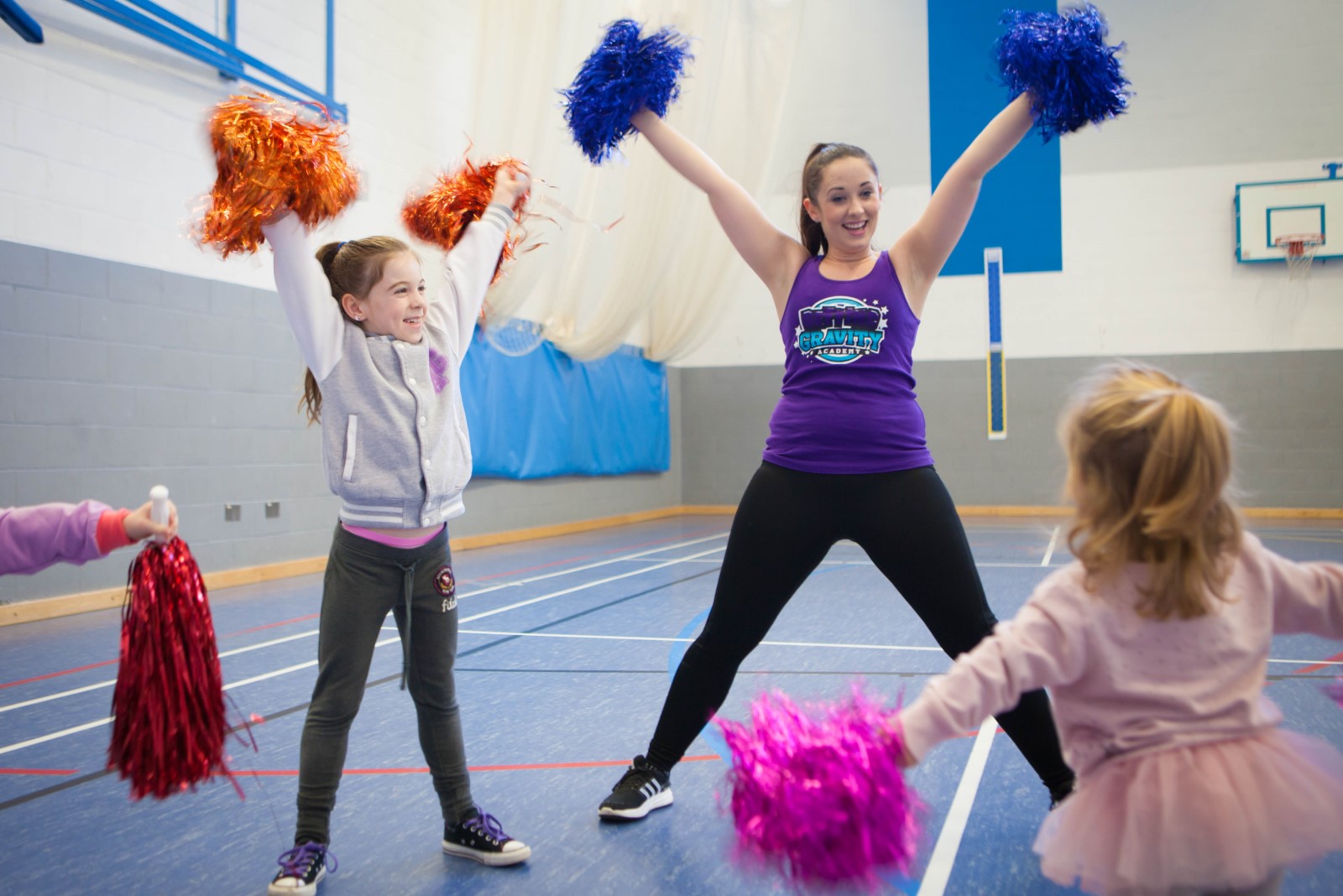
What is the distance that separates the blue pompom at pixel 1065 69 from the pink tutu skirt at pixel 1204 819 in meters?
1.20

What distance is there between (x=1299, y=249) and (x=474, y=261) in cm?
1008

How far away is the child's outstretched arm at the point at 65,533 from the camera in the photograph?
4.76ft

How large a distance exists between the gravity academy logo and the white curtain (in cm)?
426

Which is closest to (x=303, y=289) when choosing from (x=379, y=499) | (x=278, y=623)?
(x=379, y=499)

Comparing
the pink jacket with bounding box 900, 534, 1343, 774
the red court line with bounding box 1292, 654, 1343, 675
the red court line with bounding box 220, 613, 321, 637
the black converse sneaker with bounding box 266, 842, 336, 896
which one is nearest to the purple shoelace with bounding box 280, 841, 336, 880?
the black converse sneaker with bounding box 266, 842, 336, 896

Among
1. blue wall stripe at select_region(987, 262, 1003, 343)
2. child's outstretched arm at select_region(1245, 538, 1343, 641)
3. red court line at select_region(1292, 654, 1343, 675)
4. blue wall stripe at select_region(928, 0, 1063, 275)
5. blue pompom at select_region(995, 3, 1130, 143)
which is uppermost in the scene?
blue wall stripe at select_region(928, 0, 1063, 275)

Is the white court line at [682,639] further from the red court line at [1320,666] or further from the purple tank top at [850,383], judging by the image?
the purple tank top at [850,383]

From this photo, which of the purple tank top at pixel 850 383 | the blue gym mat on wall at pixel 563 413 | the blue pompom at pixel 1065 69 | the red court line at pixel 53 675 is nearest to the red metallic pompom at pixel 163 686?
the purple tank top at pixel 850 383

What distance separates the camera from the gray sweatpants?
1865 millimetres

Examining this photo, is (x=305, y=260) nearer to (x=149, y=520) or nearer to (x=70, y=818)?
(x=149, y=520)

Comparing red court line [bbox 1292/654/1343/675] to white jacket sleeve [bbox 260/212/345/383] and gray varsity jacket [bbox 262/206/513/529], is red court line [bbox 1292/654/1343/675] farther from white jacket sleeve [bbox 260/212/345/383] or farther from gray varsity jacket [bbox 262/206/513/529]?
white jacket sleeve [bbox 260/212/345/383]

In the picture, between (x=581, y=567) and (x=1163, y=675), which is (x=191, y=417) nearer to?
(x=581, y=567)

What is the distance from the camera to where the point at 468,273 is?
2.11 m

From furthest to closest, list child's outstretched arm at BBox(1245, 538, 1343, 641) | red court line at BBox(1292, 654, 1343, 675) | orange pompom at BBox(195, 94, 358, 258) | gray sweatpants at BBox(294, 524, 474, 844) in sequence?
red court line at BBox(1292, 654, 1343, 675) → gray sweatpants at BBox(294, 524, 474, 844) → orange pompom at BBox(195, 94, 358, 258) → child's outstretched arm at BBox(1245, 538, 1343, 641)
